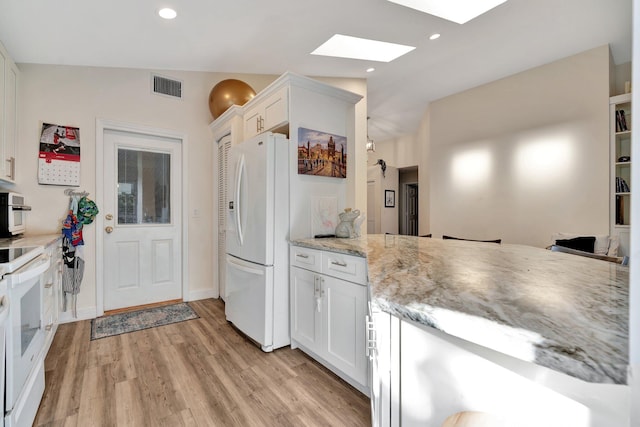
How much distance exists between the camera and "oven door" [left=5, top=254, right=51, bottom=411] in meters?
1.26

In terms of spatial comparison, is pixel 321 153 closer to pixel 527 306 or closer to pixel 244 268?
pixel 244 268

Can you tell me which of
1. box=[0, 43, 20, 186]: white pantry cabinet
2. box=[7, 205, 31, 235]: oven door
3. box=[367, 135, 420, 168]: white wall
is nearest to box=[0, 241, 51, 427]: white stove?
box=[7, 205, 31, 235]: oven door

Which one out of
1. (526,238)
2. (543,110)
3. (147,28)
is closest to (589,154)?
(543,110)

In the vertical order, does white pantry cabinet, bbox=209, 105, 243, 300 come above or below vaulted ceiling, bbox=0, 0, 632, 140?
below

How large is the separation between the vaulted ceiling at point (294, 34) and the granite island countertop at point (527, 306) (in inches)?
95.5

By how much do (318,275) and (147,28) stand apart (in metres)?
2.57

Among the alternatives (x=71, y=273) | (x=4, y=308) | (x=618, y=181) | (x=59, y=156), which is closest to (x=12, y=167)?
(x=59, y=156)

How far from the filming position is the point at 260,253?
93.8 inches

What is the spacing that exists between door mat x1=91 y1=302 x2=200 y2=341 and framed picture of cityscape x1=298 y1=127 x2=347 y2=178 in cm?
202

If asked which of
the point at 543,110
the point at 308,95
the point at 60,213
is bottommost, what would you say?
the point at 60,213

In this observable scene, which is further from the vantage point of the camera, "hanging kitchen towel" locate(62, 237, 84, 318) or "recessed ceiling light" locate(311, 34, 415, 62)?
"recessed ceiling light" locate(311, 34, 415, 62)

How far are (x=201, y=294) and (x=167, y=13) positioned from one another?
2.98 metres

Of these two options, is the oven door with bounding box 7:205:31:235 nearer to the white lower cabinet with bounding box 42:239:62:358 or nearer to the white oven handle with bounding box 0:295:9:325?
the white lower cabinet with bounding box 42:239:62:358

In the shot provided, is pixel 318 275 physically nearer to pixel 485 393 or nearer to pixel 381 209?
pixel 485 393
